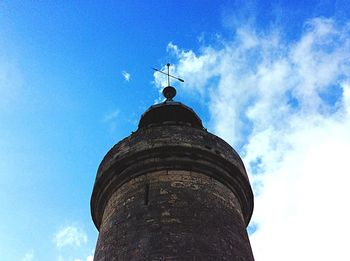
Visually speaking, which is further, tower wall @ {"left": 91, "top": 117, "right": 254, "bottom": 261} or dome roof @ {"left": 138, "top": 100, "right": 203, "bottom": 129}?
dome roof @ {"left": 138, "top": 100, "right": 203, "bottom": 129}

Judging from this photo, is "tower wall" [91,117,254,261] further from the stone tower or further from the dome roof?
the dome roof

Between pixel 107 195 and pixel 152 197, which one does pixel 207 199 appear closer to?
pixel 152 197

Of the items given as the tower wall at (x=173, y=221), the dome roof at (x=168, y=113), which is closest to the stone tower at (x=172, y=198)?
the tower wall at (x=173, y=221)

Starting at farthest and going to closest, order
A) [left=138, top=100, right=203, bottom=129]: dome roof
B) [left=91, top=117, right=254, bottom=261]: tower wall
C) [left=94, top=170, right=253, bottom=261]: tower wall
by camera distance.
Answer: [left=138, top=100, right=203, bottom=129]: dome roof < [left=91, top=117, right=254, bottom=261]: tower wall < [left=94, top=170, right=253, bottom=261]: tower wall

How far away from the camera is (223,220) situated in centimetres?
739

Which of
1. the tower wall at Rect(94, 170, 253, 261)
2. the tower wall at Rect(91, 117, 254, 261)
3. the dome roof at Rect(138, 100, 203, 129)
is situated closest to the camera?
the tower wall at Rect(94, 170, 253, 261)

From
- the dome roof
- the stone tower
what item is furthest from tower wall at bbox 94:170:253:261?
the dome roof

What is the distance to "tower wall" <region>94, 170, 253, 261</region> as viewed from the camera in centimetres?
659

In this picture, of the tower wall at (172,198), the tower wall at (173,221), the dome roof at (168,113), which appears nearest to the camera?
the tower wall at (173,221)

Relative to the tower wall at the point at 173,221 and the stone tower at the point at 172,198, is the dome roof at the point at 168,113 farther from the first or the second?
the tower wall at the point at 173,221

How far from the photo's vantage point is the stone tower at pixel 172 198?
264 inches

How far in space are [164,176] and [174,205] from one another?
835 millimetres

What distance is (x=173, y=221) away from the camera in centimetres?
695

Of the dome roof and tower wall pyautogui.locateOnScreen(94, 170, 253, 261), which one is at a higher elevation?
the dome roof
